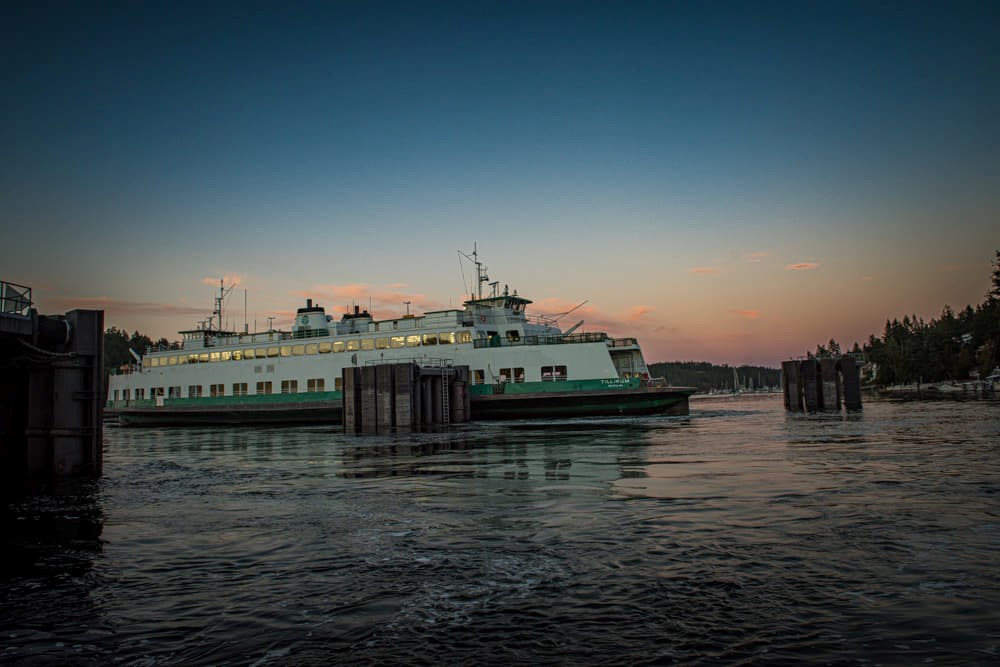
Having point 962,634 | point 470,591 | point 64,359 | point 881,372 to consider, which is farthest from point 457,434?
point 881,372

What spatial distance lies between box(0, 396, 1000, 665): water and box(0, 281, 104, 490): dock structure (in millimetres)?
1754

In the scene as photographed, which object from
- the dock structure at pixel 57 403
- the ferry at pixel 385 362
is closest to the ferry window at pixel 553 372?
the ferry at pixel 385 362

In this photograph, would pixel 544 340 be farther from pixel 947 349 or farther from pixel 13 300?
pixel 947 349

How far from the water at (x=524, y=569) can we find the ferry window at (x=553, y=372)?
2492cm

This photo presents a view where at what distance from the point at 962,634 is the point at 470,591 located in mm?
4026

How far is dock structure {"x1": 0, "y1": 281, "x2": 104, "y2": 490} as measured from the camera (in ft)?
50.1

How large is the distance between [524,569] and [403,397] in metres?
31.2

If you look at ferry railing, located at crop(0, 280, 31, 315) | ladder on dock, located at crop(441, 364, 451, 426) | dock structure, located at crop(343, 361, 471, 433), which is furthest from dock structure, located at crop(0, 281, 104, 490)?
ladder on dock, located at crop(441, 364, 451, 426)

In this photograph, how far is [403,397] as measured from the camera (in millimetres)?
37781

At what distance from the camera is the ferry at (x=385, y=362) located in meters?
39.2

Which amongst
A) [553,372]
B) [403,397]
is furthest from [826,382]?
[403,397]

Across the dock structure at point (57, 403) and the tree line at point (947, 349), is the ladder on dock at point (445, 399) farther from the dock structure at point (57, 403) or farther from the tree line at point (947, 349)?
the tree line at point (947, 349)

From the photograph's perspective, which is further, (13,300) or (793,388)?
(793,388)

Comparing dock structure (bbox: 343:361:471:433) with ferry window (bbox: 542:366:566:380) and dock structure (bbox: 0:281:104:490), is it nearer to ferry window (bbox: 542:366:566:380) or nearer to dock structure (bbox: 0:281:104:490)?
ferry window (bbox: 542:366:566:380)
